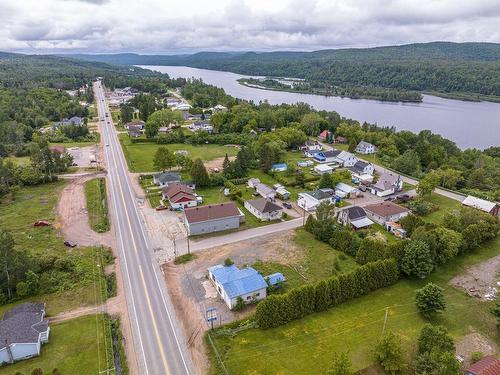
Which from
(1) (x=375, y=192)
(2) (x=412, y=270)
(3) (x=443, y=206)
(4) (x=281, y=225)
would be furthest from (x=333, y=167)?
(2) (x=412, y=270)

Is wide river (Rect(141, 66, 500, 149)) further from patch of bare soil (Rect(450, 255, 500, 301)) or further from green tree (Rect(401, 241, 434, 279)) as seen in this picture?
green tree (Rect(401, 241, 434, 279))

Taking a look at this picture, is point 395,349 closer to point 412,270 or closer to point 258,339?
point 258,339

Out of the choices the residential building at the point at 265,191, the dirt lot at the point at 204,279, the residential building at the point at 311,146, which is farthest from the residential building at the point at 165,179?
the residential building at the point at 311,146

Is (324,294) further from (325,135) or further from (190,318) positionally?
(325,135)

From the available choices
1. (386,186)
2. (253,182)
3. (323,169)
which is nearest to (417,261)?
(386,186)

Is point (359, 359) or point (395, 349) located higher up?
point (395, 349)

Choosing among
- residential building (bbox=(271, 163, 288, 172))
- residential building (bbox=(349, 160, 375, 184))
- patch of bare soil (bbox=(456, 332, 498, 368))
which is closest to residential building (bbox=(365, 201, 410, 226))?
residential building (bbox=(349, 160, 375, 184))
